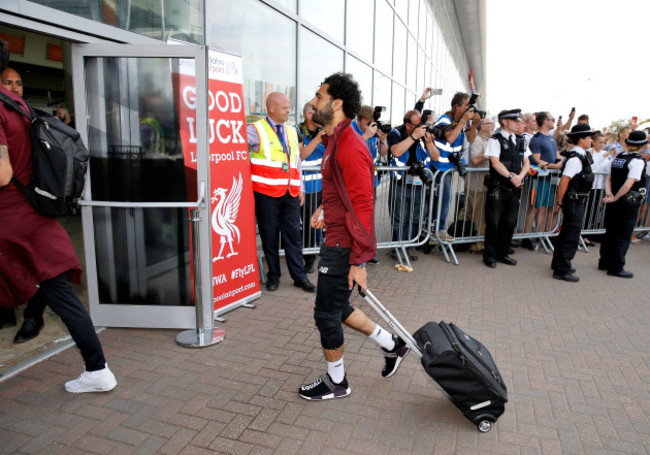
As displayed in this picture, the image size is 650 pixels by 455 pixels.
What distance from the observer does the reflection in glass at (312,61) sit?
7445 mm

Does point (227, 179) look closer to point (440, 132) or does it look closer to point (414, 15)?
point (440, 132)

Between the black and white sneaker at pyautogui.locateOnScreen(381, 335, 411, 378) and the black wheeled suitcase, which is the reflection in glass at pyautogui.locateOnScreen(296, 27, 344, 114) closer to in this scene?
the black and white sneaker at pyautogui.locateOnScreen(381, 335, 411, 378)

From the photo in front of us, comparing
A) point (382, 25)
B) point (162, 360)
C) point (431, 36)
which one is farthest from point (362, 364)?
point (431, 36)

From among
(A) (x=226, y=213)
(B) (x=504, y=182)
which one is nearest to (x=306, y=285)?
(A) (x=226, y=213)

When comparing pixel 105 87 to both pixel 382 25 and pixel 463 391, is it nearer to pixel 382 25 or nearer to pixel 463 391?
pixel 463 391

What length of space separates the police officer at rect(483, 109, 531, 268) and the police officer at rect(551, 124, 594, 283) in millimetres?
596

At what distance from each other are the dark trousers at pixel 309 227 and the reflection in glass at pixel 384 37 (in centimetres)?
663

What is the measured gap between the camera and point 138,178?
12.2 ft

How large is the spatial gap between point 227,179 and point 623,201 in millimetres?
5224

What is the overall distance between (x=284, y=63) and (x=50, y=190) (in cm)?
499

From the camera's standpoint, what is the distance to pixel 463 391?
8.56 feet

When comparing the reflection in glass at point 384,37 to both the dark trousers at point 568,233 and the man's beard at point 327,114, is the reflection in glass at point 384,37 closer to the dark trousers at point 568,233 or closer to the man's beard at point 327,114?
the dark trousers at point 568,233

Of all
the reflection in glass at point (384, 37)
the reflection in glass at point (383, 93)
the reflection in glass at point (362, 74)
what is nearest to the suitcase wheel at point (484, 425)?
the reflection in glass at point (362, 74)

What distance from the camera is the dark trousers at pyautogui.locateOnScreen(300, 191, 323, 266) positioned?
19.1 feet
